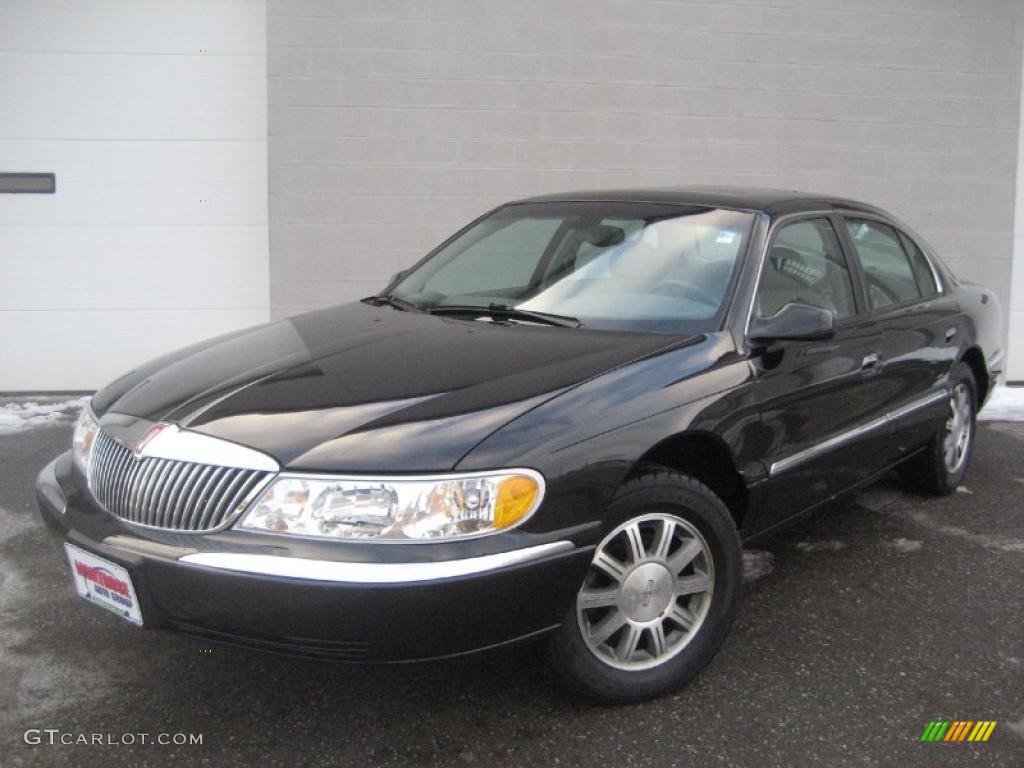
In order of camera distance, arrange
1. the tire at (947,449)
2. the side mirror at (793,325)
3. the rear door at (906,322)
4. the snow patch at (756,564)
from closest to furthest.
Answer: the side mirror at (793,325) → the snow patch at (756,564) → the rear door at (906,322) → the tire at (947,449)

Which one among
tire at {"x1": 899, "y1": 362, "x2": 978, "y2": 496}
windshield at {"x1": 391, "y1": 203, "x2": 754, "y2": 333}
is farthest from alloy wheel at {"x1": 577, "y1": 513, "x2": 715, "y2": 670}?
tire at {"x1": 899, "y1": 362, "x2": 978, "y2": 496}

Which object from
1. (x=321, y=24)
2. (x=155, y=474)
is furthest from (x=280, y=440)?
(x=321, y=24)

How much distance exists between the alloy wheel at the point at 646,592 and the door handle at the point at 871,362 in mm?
1248

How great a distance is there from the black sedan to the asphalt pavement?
0.19 m

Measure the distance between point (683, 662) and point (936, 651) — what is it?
3.17 feet

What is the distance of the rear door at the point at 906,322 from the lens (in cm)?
412

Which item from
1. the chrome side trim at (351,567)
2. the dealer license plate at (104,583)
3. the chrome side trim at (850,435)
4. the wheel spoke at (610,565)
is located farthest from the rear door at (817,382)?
the dealer license plate at (104,583)

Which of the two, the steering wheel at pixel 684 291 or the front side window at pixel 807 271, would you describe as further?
the front side window at pixel 807 271

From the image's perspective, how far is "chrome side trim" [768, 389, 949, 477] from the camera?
344 cm

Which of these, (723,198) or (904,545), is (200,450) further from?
(904,545)

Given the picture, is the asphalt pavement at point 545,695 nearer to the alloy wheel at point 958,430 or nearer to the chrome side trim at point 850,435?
the chrome side trim at point 850,435

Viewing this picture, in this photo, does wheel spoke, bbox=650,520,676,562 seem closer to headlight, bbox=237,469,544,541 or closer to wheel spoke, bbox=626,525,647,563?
wheel spoke, bbox=626,525,647,563

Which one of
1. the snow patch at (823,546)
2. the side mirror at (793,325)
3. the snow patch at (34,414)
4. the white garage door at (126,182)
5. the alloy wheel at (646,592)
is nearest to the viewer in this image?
the alloy wheel at (646,592)

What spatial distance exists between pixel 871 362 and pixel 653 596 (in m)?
1.54
